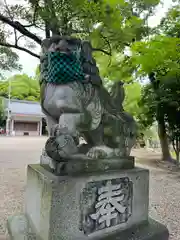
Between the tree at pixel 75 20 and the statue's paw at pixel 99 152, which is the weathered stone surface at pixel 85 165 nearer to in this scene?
the statue's paw at pixel 99 152

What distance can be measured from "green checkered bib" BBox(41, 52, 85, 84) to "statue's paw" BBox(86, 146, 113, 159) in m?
0.52

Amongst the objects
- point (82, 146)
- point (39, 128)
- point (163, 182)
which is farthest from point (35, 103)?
point (82, 146)

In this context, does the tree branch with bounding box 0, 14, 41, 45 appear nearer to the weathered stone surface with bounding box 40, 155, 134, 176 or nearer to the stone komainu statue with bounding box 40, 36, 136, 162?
the stone komainu statue with bounding box 40, 36, 136, 162

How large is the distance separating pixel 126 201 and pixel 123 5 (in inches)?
149

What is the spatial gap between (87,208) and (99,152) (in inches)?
14.9

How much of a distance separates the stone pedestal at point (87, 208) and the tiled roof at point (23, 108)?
1949 cm

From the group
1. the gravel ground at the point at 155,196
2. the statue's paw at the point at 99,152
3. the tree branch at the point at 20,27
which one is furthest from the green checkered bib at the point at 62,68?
the tree branch at the point at 20,27

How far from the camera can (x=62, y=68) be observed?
1.41 meters

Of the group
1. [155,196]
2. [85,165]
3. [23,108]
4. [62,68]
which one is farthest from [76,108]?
[23,108]

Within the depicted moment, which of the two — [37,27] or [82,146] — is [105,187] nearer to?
[82,146]

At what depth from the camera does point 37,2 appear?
3.55 metres

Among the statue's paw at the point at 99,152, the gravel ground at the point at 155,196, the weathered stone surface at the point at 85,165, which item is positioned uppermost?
the statue's paw at the point at 99,152

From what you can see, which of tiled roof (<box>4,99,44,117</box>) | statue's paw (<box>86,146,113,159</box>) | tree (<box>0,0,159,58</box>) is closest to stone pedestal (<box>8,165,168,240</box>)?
statue's paw (<box>86,146,113,159</box>)

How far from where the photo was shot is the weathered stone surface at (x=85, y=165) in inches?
51.7
